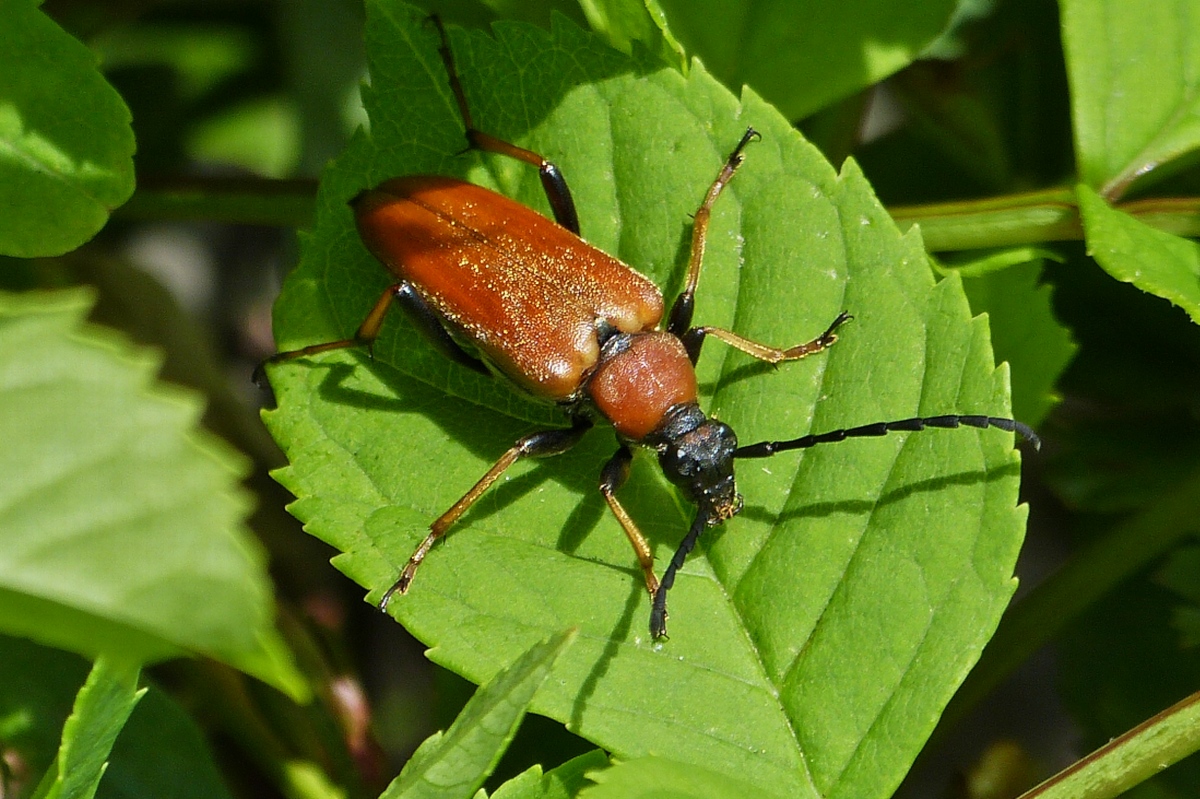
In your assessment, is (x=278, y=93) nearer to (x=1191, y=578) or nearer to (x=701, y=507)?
(x=701, y=507)

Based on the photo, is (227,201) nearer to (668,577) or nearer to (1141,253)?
(668,577)

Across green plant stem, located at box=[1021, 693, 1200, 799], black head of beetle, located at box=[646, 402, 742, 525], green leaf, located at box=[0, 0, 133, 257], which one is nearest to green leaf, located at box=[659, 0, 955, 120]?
black head of beetle, located at box=[646, 402, 742, 525]

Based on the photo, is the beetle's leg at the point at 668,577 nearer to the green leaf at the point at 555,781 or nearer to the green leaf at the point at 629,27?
the green leaf at the point at 555,781

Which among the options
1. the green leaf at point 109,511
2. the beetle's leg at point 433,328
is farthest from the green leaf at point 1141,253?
the green leaf at point 109,511

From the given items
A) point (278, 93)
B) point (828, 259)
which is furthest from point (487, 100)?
point (278, 93)

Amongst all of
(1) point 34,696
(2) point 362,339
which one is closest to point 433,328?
(2) point 362,339

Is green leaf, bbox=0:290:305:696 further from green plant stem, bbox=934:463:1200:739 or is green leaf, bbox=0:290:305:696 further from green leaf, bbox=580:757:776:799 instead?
green plant stem, bbox=934:463:1200:739
